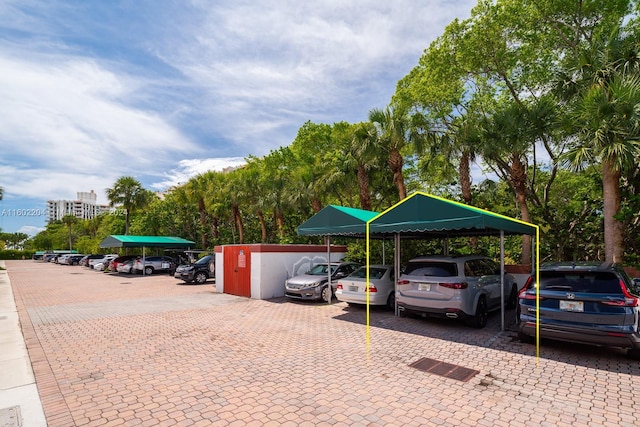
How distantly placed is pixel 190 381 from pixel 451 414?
3.52 m

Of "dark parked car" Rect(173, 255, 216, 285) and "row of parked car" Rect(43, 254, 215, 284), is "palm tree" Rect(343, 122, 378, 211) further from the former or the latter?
"row of parked car" Rect(43, 254, 215, 284)

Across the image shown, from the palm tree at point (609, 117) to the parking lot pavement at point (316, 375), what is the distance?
5.41 m

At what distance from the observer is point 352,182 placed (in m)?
21.9

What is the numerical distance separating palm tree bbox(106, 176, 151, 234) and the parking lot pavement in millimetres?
31708

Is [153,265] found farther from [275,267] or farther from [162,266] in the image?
[275,267]

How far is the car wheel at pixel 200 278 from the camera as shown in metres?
18.6

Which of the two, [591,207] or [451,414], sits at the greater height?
[591,207]

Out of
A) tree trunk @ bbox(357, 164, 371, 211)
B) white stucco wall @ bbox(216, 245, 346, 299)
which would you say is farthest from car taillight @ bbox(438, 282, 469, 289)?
tree trunk @ bbox(357, 164, 371, 211)

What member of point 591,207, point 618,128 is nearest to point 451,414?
point 618,128

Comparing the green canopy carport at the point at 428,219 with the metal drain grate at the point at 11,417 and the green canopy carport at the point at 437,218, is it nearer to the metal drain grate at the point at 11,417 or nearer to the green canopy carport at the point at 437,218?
the green canopy carport at the point at 437,218

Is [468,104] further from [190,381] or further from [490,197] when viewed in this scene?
[190,381]

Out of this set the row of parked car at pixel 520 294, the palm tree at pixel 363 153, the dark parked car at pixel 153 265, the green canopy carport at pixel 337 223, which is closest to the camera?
the row of parked car at pixel 520 294

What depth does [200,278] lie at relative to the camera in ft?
61.5

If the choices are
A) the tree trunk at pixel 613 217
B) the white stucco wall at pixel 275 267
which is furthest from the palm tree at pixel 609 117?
the white stucco wall at pixel 275 267
